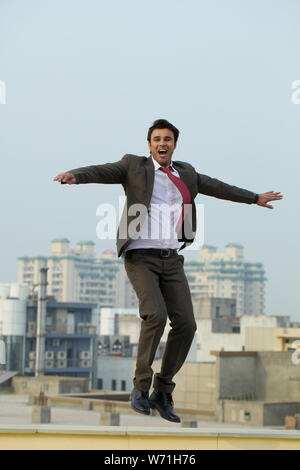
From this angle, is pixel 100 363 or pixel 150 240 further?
pixel 100 363

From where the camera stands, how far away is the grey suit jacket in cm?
785

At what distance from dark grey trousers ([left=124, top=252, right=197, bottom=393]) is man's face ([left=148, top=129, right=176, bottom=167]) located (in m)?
0.87

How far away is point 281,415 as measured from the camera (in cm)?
5916

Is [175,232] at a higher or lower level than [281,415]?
higher

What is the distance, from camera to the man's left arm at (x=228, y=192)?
8.43 metres

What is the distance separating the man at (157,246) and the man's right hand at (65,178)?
221 mm

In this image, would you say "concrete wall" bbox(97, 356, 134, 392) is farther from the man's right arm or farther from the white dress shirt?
the man's right arm

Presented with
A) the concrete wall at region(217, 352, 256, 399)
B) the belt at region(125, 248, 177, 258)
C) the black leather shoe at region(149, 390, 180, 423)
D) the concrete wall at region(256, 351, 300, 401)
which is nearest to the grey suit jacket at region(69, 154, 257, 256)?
the belt at region(125, 248, 177, 258)

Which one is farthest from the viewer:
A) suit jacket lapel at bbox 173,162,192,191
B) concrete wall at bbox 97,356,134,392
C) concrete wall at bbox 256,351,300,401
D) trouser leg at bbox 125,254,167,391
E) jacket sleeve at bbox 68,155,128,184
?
concrete wall at bbox 97,356,134,392

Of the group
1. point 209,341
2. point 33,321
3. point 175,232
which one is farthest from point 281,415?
point 175,232

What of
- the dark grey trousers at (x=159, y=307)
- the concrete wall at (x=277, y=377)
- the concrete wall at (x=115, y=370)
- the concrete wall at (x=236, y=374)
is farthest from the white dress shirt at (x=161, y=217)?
the concrete wall at (x=115, y=370)
